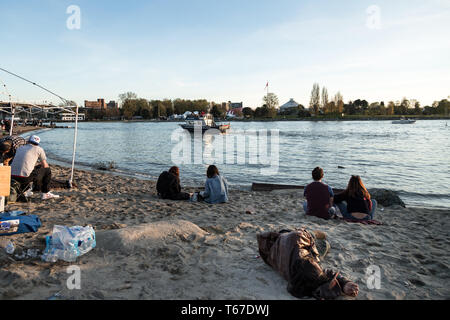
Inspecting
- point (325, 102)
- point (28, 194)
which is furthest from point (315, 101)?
point (28, 194)

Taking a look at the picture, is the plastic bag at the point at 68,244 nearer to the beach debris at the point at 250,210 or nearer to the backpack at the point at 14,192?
the backpack at the point at 14,192

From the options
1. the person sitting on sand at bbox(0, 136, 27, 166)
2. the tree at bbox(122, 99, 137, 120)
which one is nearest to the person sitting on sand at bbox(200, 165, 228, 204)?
the person sitting on sand at bbox(0, 136, 27, 166)

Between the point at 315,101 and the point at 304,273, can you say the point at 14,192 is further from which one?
the point at 315,101

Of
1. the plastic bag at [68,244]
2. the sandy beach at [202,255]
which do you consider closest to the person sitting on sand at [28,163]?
the sandy beach at [202,255]

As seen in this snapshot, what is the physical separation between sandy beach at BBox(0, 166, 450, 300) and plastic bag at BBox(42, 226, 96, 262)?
105mm

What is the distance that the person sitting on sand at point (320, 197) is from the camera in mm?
6277

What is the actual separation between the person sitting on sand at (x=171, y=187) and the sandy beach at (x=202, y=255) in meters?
0.76

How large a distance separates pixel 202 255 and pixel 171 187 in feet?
13.3

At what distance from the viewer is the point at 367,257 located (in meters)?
4.40

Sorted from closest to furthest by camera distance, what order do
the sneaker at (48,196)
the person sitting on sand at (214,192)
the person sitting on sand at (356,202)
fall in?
the person sitting on sand at (356,202) → the sneaker at (48,196) → the person sitting on sand at (214,192)

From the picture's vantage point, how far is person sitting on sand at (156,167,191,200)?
793cm

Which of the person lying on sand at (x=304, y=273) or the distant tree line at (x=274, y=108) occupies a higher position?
the distant tree line at (x=274, y=108)
